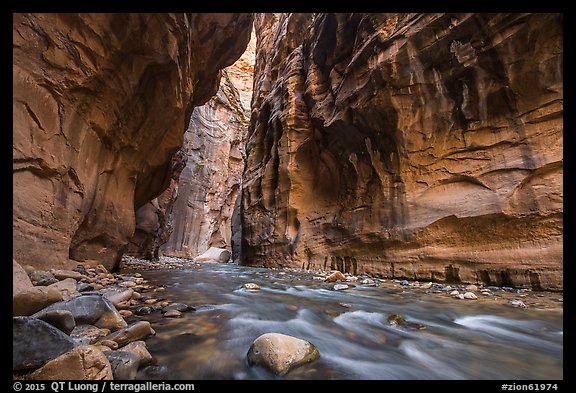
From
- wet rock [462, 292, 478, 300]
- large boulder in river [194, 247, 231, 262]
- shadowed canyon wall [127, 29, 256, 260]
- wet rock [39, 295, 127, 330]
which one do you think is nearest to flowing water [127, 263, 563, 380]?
wet rock [462, 292, 478, 300]

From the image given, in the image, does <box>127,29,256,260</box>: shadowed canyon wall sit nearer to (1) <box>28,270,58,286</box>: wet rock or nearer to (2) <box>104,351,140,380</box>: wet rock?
(1) <box>28,270,58,286</box>: wet rock

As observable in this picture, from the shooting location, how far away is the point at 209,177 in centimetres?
2952

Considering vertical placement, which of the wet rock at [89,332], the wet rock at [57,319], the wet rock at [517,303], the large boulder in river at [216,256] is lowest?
the large boulder in river at [216,256]

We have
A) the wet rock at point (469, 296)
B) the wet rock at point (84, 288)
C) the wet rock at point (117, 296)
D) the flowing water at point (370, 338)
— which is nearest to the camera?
the flowing water at point (370, 338)

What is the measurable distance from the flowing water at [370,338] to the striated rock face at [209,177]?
75.2 ft

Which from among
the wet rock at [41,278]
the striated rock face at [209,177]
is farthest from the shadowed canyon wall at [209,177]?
the wet rock at [41,278]

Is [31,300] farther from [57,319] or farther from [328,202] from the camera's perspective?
[328,202]

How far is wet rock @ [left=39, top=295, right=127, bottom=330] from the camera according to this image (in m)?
1.81

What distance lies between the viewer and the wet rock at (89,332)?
1.60m

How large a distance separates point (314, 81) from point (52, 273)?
9.25m

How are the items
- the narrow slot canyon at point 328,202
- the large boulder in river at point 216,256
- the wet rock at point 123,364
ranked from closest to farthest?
the wet rock at point 123,364 < the narrow slot canyon at point 328,202 < the large boulder in river at point 216,256

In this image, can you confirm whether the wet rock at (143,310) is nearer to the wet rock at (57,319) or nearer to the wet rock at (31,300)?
the wet rock at (31,300)

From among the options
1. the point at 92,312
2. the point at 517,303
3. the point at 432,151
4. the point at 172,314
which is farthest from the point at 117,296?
the point at 432,151
